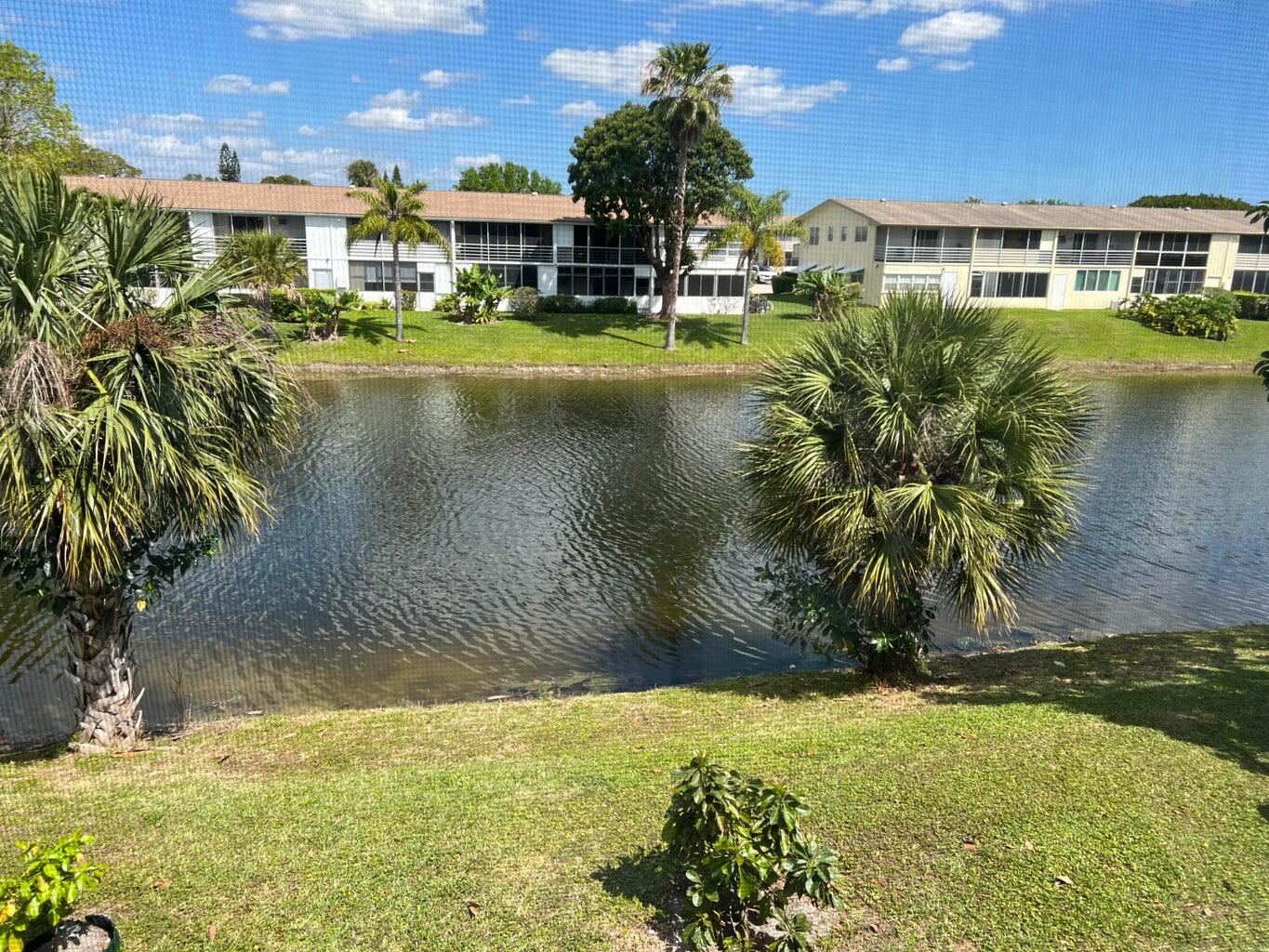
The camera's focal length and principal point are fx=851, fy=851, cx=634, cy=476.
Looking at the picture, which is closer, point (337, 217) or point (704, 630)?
point (704, 630)

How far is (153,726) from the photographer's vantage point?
307 inches

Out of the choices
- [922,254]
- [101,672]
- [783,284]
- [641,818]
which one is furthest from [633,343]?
[641,818]

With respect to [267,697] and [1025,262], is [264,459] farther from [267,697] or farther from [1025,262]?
[1025,262]

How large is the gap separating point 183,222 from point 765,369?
212 inches

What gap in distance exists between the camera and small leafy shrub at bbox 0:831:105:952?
3340 millimetres

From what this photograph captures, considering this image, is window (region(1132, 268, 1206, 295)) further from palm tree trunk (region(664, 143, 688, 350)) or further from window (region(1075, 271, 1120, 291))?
palm tree trunk (region(664, 143, 688, 350))

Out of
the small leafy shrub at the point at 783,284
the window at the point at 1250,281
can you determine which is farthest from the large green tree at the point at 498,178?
the window at the point at 1250,281

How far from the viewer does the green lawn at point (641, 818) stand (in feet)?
13.9

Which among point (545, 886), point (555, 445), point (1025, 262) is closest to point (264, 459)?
point (545, 886)

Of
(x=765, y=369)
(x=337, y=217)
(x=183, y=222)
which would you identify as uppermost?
(x=337, y=217)

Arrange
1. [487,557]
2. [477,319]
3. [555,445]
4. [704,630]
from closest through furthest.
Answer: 1. [704,630]
2. [487,557]
3. [555,445]
4. [477,319]

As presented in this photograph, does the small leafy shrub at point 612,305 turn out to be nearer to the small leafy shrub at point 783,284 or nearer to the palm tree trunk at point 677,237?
the palm tree trunk at point 677,237

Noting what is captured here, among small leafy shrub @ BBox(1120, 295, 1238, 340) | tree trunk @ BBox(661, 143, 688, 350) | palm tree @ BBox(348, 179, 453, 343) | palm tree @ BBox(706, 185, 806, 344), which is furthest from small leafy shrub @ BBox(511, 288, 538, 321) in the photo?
small leafy shrub @ BBox(1120, 295, 1238, 340)

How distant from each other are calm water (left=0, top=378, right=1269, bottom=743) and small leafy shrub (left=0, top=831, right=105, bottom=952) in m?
4.79
